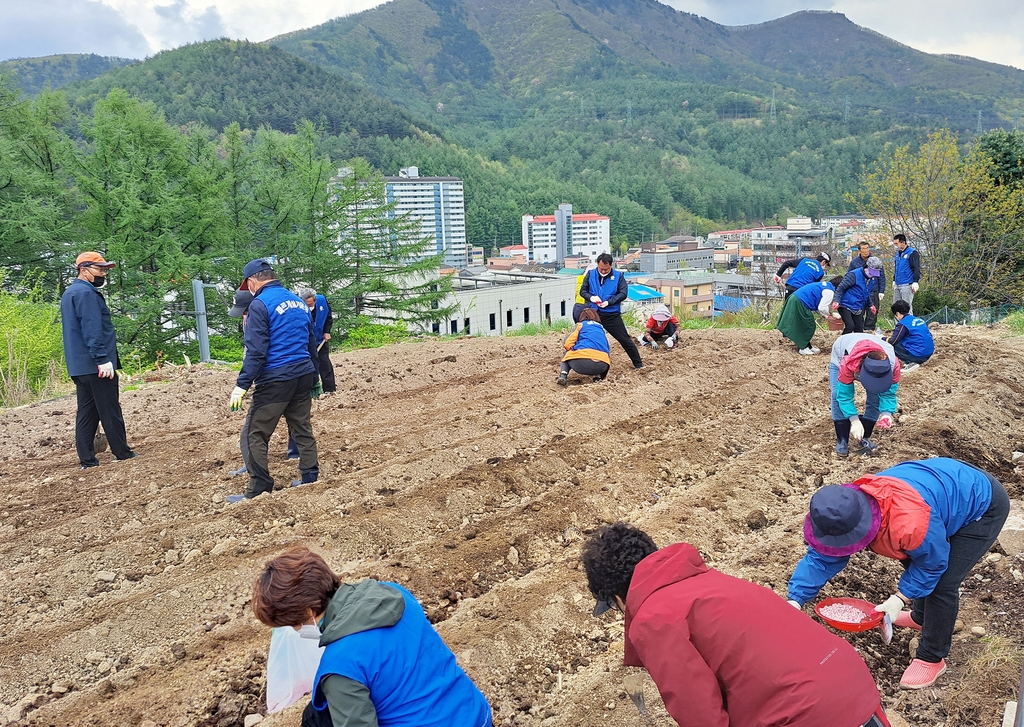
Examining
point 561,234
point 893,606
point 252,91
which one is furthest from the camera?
point 561,234

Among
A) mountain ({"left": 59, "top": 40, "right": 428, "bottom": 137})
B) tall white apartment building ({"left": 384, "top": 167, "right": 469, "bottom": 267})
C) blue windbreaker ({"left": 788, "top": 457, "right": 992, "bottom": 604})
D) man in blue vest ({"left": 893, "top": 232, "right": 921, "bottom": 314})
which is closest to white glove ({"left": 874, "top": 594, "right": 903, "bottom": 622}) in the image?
blue windbreaker ({"left": 788, "top": 457, "right": 992, "bottom": 604})

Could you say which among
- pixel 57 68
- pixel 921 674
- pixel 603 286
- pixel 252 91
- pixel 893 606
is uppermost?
pixel 57 68

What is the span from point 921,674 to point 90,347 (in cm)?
629

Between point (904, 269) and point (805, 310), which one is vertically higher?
point (904, 269)

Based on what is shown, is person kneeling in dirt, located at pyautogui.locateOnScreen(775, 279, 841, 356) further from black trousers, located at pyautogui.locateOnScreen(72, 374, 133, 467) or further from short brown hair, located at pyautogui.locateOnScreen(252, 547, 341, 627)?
short brown hair, located at pyautogui.locateOnScreen(252, 547, 341, 627)

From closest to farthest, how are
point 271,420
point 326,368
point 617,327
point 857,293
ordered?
1. point 271,420
2. point 326,368
3. point 617,327
4. point 857,293

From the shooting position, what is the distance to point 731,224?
123625mm

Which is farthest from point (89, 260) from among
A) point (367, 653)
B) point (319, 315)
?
point (367, 653)

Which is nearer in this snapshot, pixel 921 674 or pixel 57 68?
pixel 921 674

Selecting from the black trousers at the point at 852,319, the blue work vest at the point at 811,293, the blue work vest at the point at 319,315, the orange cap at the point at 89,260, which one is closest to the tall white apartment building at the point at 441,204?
the blue work vest at the point at 811,293

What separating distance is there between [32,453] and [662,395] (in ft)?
22.0

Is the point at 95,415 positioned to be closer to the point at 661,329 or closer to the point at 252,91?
the point at 661,329

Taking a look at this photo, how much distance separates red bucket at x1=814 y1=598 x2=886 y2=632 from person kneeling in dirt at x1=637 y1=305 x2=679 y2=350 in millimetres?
7226

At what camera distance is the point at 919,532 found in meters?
2.89
